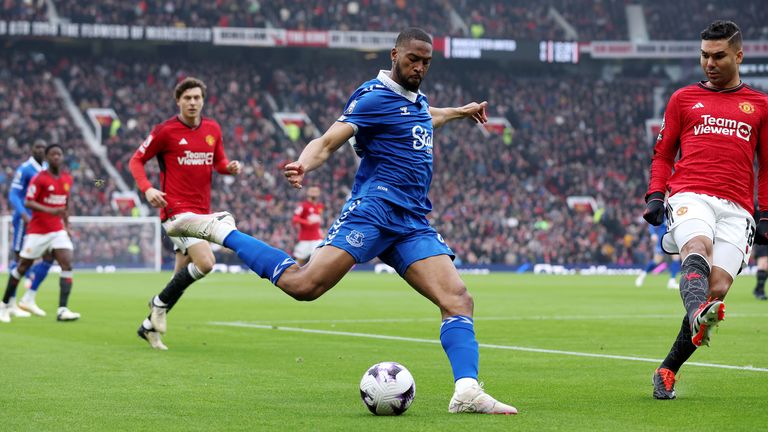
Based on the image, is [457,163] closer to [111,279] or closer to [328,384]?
[111,279]

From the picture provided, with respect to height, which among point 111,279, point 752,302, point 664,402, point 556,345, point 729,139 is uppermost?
point 729,139

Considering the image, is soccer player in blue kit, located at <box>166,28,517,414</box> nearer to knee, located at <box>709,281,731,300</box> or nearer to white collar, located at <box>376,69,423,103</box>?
white collar, located at <box>376,69,423,103</box>

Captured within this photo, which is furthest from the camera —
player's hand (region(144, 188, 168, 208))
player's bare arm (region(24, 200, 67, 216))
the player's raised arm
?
the player's raised arm

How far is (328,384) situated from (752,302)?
47.8 ft

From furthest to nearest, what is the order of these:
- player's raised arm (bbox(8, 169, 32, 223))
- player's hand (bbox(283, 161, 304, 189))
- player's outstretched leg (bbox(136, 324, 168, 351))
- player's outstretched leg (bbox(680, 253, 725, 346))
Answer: player's raised arm (bbox(8, 169, 32, 223))
player's outstretched leg (bbox(136, 324, 168, 351))
player's hand (bbox(283, 161, 304, 189))
player's outstretched leg (bbox(680, 253, 725, 346))

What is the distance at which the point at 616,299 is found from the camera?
22.9 metres

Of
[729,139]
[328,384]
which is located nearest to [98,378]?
[328,384]

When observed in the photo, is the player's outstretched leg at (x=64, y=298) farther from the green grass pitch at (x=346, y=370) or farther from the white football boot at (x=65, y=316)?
the green grass pitch at (x=346, y=370)

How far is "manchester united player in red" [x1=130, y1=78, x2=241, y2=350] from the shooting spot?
11453 mm

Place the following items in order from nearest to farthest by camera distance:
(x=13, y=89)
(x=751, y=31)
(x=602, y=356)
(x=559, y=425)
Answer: (x=559, y=425) < (x=602, y=356) < (x=13, y=89) < (x=751, y=31)

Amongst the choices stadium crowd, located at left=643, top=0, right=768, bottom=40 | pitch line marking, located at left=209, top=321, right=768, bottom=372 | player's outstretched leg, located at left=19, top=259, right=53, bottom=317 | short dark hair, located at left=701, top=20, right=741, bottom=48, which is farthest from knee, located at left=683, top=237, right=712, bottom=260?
stadium crowd, located at left=643, top=0, right=768, bottom=40

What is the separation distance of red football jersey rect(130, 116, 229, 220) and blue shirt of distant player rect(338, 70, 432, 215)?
174 inches

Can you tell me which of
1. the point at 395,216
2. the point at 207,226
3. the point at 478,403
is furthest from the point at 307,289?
the point at 478,403

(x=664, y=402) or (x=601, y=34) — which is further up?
(x=601, y=34)
